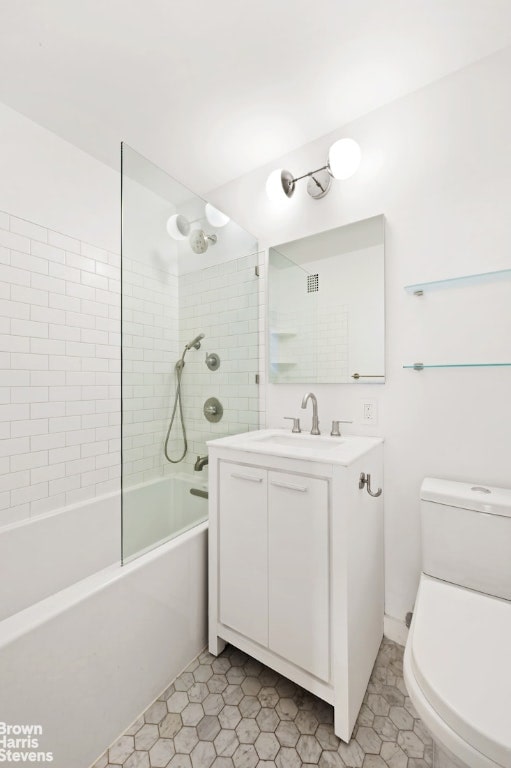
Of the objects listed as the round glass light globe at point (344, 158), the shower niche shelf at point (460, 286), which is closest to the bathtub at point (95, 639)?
the shower niche shelf at point (460, 286)

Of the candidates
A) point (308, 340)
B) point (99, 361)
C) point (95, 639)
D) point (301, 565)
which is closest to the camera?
point (95, 639)

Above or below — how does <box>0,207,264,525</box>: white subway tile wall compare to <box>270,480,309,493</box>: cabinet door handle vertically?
above

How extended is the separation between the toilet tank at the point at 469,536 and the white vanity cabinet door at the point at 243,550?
2.02 feet

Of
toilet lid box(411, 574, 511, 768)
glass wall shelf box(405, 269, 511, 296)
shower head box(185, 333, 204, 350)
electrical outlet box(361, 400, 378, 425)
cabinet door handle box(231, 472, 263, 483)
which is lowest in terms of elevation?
toilet lid box(411, 574, 511, 768)

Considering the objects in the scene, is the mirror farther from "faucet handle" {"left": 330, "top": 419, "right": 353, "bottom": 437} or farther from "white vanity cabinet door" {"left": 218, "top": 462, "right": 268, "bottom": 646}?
"white vanity cabinet door" {"left": 218, "top": 462, "right": 268, "bottom": 646}

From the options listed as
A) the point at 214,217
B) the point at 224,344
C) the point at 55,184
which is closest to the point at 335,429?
the point at 224,344

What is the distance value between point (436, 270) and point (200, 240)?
3.54 feet

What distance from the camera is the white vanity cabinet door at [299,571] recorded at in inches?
44.5

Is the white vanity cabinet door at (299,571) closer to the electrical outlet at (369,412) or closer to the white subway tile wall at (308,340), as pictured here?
the electrical outlet at (369,412)

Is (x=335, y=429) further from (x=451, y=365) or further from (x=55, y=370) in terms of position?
(x=55, y=370)

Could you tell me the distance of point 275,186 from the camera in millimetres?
1766

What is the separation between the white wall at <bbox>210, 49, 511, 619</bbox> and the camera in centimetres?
127

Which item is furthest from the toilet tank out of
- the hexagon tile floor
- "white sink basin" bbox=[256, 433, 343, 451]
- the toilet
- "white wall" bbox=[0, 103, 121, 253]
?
"white wall" bbox=[0, 103, 121, 253]

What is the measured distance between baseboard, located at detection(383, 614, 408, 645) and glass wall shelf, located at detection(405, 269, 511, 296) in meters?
1.46
